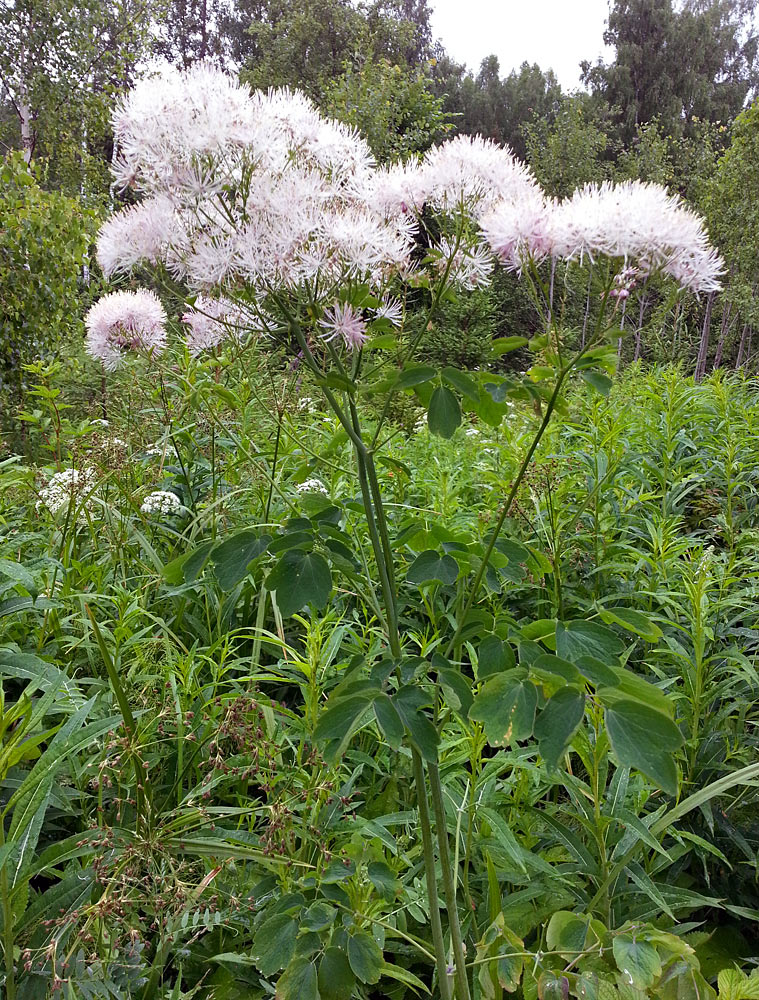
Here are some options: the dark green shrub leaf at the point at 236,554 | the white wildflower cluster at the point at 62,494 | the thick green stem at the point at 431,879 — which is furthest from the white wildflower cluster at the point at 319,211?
the white wildflower cluster at the point at 62,494

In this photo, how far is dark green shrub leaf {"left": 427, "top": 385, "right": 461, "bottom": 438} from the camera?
39.8 inches

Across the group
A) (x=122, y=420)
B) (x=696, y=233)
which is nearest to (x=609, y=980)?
(x=696, y=233)

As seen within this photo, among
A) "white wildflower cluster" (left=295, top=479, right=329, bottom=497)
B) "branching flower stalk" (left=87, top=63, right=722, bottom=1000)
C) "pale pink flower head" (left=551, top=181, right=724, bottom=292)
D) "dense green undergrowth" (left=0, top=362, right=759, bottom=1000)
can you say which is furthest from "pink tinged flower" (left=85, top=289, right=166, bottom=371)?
"pale pink flower head" (left=551, top=181, right=724, bottom=292)

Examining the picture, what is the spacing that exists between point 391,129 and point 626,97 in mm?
16516

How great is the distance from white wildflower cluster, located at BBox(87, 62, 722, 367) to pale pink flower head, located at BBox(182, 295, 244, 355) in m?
0.01

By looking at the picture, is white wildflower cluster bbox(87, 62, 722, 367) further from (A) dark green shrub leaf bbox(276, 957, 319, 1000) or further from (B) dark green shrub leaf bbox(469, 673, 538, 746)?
(A) dark green shrub leaf bbox(276, 957, 319, 1000)

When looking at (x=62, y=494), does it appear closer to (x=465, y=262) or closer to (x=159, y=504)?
(x=159, y=504)

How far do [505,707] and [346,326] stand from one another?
1.97ft

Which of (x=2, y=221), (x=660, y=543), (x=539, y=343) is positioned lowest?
(x=660, y=543)

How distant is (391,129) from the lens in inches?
524

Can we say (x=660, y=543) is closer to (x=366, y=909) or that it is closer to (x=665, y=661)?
(x=665, y=661)

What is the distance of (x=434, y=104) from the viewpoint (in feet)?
43.9

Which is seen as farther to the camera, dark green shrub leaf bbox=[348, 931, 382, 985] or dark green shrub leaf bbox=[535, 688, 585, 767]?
dark green shrub leaf bbox=[348, 931, 382, 985]

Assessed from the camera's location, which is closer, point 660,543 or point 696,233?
point 696,233
